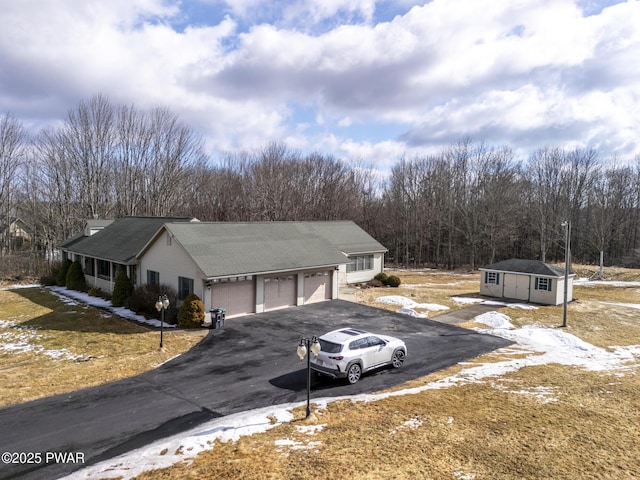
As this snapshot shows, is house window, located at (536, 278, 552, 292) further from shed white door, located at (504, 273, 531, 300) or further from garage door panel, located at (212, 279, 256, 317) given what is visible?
garage door panel, located at (212, 279, 256, 317)

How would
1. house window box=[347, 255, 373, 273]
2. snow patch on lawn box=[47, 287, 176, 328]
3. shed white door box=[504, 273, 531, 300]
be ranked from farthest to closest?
house window box=[347, 255, 373, 273] < shed white door box=[504, 273, 531, 300] < snow patch on lawn box=[47, 287, 176, 328]

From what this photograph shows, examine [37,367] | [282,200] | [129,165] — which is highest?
[129,165]

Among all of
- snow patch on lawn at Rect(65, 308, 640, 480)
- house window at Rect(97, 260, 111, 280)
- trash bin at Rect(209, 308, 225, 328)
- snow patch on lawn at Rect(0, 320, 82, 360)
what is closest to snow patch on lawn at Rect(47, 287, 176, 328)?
house window at Rect(97, 260, 111, 280)

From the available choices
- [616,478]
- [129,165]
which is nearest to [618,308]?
[616,478]

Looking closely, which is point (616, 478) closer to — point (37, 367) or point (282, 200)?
point (37, 367)

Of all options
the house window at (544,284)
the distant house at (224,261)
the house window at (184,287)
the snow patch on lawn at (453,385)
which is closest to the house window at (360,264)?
the distant house at (224,261)

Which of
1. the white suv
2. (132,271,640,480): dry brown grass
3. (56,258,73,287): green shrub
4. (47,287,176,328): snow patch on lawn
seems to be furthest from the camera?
(56,258,73,287): green shrub

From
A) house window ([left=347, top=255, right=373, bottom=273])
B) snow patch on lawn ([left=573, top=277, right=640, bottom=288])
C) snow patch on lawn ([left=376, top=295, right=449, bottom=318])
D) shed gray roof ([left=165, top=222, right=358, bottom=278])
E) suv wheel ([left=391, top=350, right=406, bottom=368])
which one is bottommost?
suv wheel ([left=391, top=350, right=406, bottom=368])

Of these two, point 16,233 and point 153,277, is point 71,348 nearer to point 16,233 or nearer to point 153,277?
point 153,277
